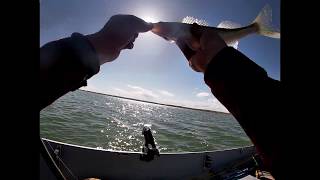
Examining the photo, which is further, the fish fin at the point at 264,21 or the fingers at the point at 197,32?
the fish fin at the point at 264,21

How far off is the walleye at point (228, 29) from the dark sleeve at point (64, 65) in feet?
2.26

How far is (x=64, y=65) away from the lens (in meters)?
0.73

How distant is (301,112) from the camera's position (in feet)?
2.06

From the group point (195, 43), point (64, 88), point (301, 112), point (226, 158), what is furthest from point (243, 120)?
point (226, 158)

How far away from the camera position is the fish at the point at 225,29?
A: 5.25ft

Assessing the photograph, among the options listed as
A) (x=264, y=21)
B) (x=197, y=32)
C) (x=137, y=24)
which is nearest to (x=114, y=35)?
(x=137, y=24)

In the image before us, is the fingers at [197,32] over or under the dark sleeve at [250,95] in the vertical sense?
over

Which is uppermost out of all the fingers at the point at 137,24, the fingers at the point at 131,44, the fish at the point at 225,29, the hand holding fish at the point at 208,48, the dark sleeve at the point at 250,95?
the fish at the point at 225,29

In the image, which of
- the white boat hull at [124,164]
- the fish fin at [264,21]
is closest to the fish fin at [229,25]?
→ the fish fin at [264,21]

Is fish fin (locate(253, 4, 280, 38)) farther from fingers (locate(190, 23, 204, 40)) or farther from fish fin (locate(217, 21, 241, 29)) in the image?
fingers (locate(190, 23, 204, 40))

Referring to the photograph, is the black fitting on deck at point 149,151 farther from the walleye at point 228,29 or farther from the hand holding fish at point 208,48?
the hand holding fish at point 208,48

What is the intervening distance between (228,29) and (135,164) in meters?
5.43

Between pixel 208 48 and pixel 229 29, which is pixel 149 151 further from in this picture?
pixel 208 48

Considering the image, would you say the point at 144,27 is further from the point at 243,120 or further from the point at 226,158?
the point at 226,158
